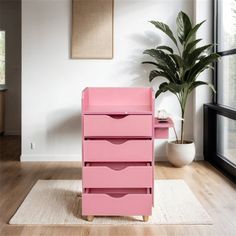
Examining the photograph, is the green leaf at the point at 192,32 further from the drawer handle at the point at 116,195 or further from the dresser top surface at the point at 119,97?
the drawer handle at the point at 116,195

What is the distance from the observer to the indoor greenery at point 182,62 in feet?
14.0

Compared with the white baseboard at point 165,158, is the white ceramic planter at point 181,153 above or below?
above

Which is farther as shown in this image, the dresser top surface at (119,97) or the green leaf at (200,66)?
the green leaf at (200,66)

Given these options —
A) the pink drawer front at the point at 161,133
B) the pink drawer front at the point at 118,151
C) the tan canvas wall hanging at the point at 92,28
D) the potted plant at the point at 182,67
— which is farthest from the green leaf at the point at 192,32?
the pink drawer front at the point at 118,151

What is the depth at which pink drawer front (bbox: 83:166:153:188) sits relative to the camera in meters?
2.84

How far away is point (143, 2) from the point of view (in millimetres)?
4711

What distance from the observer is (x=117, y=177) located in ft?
9.36

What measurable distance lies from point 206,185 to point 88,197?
1.39 metres

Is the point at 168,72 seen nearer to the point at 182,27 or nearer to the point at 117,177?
the point at 182,27

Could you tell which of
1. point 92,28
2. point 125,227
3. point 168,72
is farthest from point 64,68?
point 125,227

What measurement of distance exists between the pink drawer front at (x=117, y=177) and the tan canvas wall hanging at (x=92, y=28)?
2183 mm

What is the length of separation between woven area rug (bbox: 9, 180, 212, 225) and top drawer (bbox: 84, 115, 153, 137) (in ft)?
2.04

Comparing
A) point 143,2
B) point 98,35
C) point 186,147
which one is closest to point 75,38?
point 98,35

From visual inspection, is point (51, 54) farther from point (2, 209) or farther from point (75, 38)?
point (2, 209)
